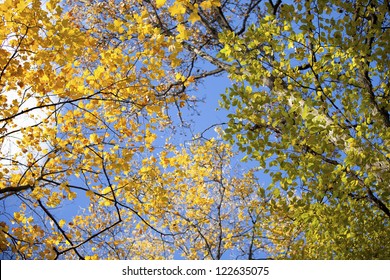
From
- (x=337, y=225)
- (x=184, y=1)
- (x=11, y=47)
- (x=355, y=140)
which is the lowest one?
(x=337, y=225)

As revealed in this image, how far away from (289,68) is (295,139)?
1.61 m

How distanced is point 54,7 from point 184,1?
5.33 ft

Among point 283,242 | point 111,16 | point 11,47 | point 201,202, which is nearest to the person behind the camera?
point 11,47

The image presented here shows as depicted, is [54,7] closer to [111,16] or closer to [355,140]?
[355,140]

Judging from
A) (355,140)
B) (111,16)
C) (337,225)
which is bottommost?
(337,225)

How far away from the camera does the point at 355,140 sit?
172 inches

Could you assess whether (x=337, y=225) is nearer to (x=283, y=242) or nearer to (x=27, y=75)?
(x=283, y=242)

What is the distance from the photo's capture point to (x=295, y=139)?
4.38 metres

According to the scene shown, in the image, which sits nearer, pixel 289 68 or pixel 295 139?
pixel 295 139

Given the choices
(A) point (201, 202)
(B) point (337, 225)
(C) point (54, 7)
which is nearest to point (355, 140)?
(B) point (337, 225)

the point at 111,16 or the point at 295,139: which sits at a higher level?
the point at 111,16
